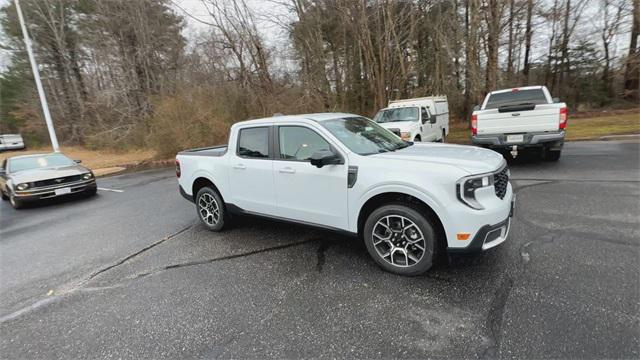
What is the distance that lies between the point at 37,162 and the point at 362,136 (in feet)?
31.7

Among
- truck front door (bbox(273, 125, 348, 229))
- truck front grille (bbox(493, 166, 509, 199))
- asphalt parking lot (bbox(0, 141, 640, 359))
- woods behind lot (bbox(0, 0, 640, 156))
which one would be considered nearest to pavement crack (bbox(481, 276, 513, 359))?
asphalt parking lot (bbox(0, 141, 640, 359))

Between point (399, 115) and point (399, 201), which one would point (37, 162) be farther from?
point (399, 115)

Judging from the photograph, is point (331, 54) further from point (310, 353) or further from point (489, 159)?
point (310, 353)

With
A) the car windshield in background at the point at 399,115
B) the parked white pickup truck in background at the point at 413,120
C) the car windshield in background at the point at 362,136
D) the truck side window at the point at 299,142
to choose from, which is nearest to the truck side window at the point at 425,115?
the parked white pickup truck in background at the point at 413,120

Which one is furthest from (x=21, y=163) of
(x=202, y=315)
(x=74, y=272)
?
(x=202, y=315)

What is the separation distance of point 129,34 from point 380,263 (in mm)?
25588

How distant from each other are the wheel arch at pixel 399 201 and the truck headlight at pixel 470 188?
0.94ft

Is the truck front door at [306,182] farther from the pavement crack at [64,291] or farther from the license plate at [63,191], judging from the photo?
the license plate at [63,191]

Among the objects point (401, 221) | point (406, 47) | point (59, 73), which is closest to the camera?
point (401, 221)

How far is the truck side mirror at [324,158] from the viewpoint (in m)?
3.18

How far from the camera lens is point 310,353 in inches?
86.2

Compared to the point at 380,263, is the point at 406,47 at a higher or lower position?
higher

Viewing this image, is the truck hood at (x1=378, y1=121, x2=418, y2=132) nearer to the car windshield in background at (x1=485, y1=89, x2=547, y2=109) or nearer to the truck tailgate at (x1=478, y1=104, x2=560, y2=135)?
the car windshield in background at (x1=485, y1=89, x2=547, y2=109)

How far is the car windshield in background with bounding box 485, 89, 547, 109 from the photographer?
7189 mm
